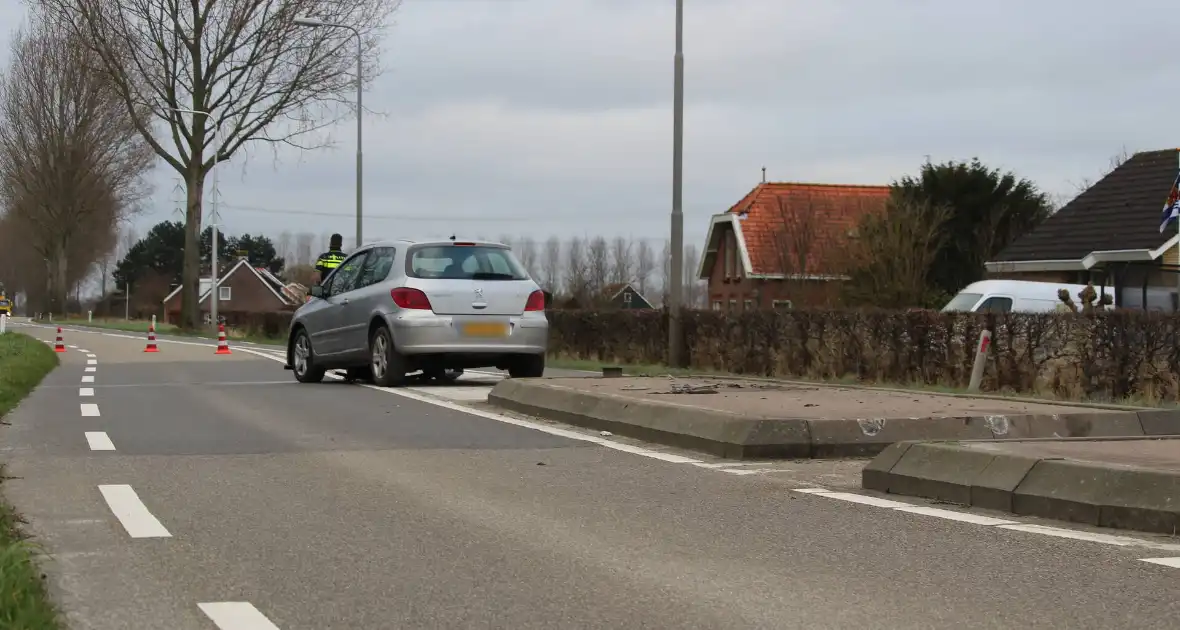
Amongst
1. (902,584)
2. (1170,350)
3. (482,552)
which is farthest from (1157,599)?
(1170,350)

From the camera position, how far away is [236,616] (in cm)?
482

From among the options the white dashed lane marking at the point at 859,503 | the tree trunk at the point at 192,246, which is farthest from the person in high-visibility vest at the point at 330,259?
the tree trunk at the point at 192,246

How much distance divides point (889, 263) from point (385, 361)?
74.9 ft

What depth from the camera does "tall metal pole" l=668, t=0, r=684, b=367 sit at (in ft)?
69.8

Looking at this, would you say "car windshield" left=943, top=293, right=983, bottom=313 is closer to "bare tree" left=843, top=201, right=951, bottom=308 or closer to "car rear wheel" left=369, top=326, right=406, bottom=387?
"bare tree" left=843, top=201, right=951, bottom=308

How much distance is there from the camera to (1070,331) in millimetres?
14836

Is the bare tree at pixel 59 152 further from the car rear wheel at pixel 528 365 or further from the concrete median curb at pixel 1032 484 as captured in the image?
the concrete median curb at pixel 1032 484

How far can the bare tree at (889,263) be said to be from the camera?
36000 millimetres

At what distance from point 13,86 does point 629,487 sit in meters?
65.9

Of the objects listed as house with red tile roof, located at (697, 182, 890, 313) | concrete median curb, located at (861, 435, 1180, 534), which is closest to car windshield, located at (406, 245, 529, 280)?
concrete median curb, located at (861, 435, 1180, 534)

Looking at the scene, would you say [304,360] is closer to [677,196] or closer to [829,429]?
[677,196]

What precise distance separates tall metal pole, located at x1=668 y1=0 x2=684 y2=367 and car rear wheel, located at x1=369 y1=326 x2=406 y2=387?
610 cm

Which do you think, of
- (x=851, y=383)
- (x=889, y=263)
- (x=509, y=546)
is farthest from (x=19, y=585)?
(x=889, y=263)

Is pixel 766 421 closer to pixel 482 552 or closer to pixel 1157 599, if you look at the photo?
pixel 482 552
